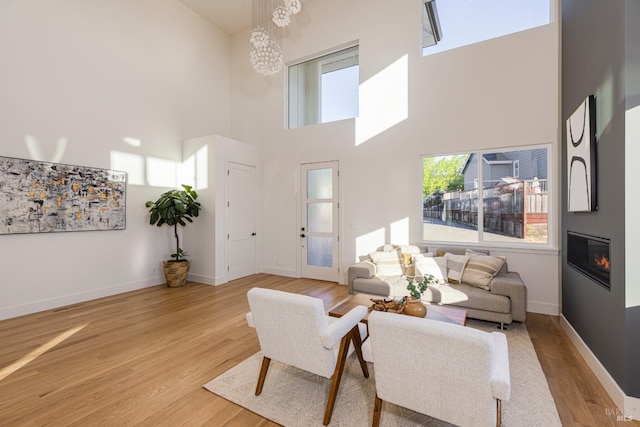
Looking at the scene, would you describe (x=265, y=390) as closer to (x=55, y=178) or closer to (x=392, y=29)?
(x=55, y=178)

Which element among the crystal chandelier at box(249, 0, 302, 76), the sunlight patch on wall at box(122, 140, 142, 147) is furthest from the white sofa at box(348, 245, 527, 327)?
the sunlight patch on wall at box(122, 140, 142, 147)

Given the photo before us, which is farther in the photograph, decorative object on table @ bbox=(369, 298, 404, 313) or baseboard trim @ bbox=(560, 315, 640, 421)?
decorative object on table @ bbox=(369, 298, 404, 313)

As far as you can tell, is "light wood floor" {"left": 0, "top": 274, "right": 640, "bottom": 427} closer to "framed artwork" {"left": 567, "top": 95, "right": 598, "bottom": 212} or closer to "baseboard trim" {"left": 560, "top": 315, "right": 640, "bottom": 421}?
"baseboard trim" {"left": 560, "top": 315, "right": 640, "bottom": 421}

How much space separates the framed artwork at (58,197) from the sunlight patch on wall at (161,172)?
0.49 m

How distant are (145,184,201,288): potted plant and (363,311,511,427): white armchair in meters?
4.73

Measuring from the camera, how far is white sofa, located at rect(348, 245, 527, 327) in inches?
136

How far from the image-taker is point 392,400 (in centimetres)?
174

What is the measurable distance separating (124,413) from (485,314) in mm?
3735

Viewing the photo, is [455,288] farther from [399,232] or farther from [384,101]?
[384,101]

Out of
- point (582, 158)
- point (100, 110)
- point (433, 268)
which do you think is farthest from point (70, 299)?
point (582, 158)

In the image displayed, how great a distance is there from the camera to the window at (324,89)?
19.0 ft

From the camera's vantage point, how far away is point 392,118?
17.0ft

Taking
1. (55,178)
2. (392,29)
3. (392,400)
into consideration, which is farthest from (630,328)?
(55,178)

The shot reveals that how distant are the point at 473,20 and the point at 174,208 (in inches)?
234
